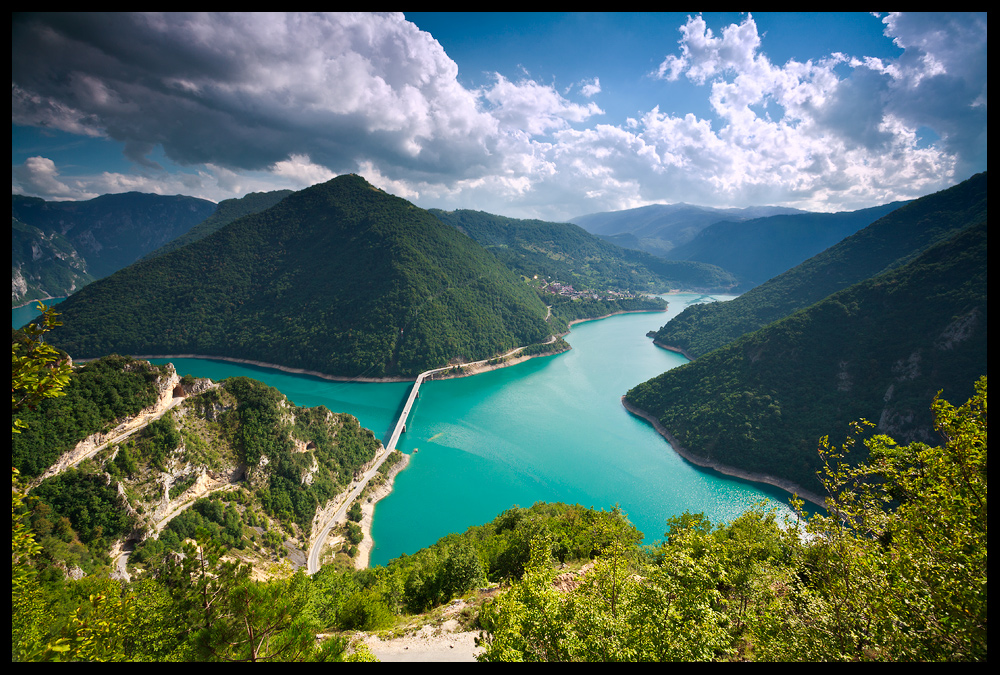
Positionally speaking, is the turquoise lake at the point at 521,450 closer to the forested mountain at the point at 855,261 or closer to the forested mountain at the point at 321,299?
the forested mountain at the point at 321,299

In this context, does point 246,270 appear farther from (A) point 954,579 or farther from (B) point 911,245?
(B) point 911,245

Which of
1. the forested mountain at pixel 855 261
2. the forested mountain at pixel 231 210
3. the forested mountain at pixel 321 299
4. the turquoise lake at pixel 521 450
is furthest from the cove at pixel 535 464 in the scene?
the forested mountain at pixel 231 210

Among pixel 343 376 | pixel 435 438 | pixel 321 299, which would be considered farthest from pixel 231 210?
pixel 435 438

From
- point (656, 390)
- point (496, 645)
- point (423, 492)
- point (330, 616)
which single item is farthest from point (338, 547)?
point (656, 390)

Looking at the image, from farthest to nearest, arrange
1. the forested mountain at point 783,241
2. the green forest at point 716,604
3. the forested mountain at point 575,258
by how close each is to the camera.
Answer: the forested mountain at point 783,241, the forested mountain at point 575,258, the green forest at point 716,604

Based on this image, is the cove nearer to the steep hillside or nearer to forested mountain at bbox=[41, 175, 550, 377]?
forested mountain at bbox=[41, 175, 550, 377]

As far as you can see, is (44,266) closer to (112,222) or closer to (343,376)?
(112,222)

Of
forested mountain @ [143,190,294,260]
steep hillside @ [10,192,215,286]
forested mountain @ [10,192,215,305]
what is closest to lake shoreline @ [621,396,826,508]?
forested mountain @ [143,190,294,260]
